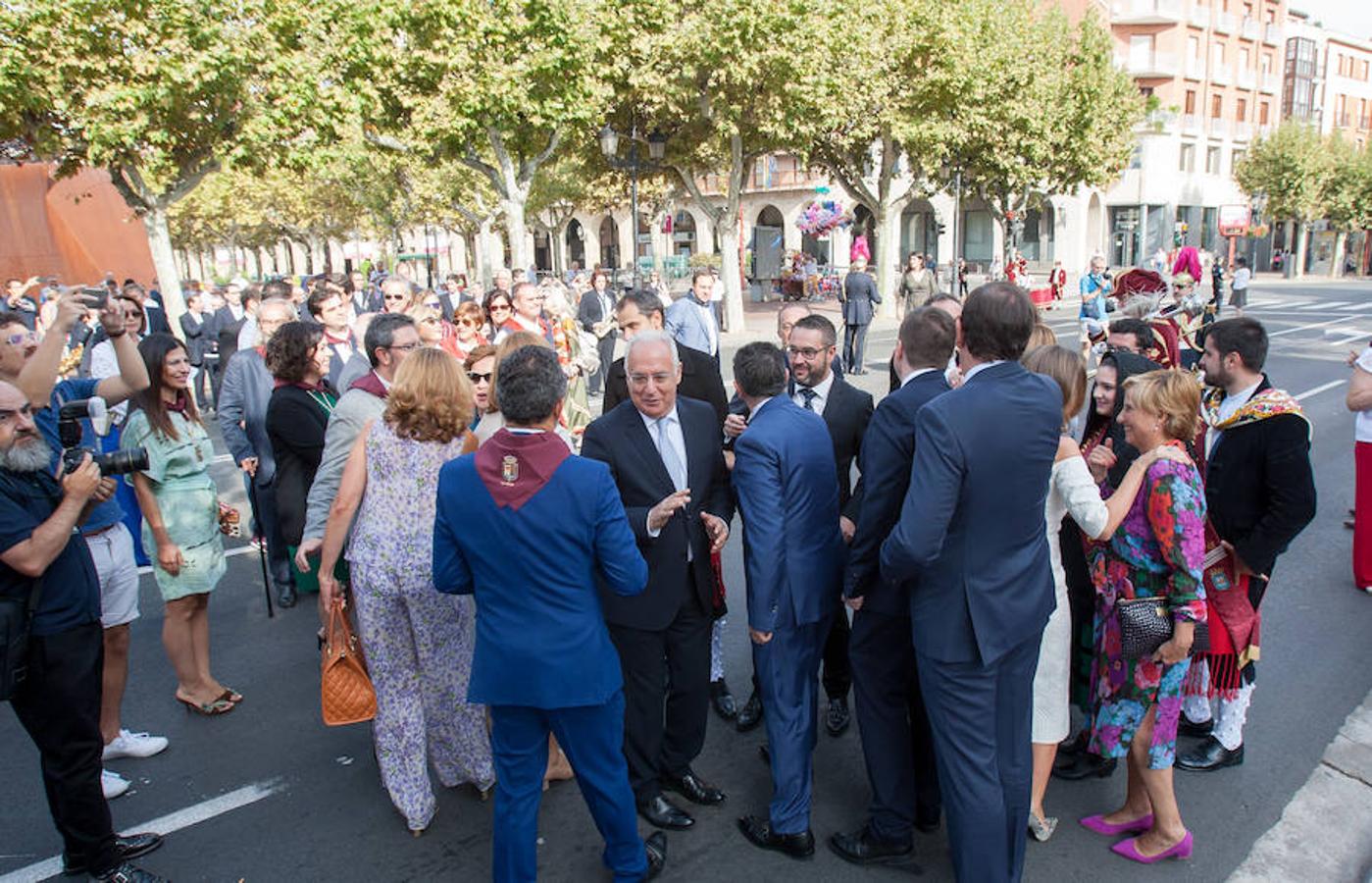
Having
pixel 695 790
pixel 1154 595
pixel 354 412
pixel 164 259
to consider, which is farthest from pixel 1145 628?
pixel 164 259

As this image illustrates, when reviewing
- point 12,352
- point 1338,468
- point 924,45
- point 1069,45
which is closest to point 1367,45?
point 1069,45

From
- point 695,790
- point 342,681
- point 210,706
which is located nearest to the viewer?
point 342,681

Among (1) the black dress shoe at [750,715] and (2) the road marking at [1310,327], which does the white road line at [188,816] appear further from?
(2) the road marking at [1310,327]

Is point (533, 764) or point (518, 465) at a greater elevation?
point (518, 465)

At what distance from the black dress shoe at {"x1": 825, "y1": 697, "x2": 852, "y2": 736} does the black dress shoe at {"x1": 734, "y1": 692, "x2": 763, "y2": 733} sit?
35cm

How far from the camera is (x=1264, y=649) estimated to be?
5.23 meters

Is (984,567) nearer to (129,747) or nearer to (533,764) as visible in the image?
(533,764)

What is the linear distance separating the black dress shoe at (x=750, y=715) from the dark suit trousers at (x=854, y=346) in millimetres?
11762

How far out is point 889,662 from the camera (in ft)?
11.1

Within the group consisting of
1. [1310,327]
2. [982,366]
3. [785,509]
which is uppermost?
[982,366]

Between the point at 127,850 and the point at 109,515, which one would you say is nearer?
the point at 127,850

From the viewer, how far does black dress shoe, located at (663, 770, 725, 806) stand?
3.87m

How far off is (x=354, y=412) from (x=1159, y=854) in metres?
3.79

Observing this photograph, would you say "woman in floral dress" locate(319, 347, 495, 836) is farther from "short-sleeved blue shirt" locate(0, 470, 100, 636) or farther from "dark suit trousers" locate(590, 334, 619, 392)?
"dark suit trousers" locate(590, 334, 619, 392)
